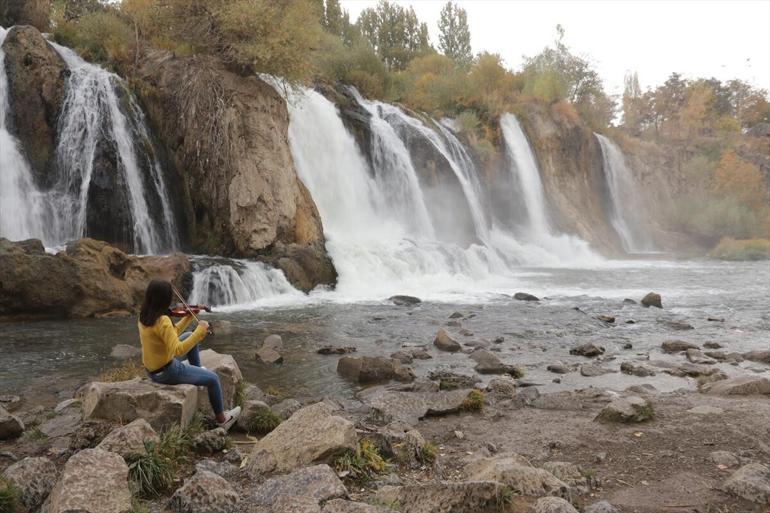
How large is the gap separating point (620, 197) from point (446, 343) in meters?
36.6

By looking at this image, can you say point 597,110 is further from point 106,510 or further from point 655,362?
point 106,510

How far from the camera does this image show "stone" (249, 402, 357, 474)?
464 cm

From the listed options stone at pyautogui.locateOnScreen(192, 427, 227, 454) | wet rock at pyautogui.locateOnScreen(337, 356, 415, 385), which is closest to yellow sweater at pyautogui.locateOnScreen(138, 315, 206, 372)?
stone at pyautogui.locateOnScreen(192, 427, 227, 454)

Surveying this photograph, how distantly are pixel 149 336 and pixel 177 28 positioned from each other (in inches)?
643

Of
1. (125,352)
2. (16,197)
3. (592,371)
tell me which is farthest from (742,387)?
(16,197)

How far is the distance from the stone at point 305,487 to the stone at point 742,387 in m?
5.74

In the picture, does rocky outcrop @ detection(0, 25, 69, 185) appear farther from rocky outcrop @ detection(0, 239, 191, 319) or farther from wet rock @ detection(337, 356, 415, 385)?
wet rock @ detection(337, 356, 415, 385)

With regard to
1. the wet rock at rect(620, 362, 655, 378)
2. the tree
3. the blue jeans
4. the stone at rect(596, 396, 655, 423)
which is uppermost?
the tree

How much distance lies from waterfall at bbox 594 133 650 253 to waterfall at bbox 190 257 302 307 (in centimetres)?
3102

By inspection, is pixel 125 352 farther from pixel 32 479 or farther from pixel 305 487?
pixel 305 487

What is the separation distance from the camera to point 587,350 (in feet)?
35.1

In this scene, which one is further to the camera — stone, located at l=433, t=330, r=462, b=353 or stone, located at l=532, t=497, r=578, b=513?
stone, located at l=433, t=330, r=462, b=353

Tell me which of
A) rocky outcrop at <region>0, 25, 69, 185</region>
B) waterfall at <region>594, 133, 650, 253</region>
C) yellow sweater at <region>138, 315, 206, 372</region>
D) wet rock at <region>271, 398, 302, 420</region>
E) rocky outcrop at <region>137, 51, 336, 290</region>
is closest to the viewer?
yellow sweater at <region>138, 315, 206, 372</region>

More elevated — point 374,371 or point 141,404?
point 141,404
